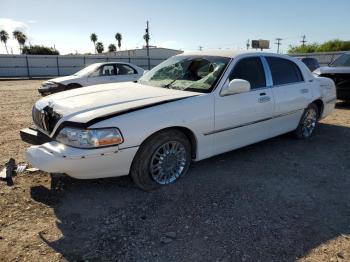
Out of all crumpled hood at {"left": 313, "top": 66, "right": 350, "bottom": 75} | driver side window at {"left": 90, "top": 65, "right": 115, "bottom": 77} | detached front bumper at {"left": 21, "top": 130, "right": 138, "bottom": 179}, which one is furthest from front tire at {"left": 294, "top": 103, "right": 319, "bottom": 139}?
driver side window at {"left": 90, "top": 65, "right": 115, "bottom": 77}

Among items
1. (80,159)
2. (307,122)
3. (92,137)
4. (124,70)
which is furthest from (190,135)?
(124,70)

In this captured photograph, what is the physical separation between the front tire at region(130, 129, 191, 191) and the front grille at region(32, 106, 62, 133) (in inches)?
38.9

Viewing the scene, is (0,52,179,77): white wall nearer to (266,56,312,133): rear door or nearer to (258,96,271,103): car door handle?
(266,56,312,133): rear door

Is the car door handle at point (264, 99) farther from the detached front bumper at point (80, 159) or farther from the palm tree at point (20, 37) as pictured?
the palm tree at point (20, 37)

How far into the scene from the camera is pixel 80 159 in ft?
10.8

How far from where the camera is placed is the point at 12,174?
4.31m

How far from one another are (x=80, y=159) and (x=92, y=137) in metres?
0.24

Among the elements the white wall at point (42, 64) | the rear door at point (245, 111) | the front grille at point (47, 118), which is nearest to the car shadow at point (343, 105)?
the rear door at point (245, 111)

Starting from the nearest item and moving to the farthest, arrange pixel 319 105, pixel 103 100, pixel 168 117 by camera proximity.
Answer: pixel 168 117
pixel 103 100
pixel 319 105

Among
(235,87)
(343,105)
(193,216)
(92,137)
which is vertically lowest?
(193,216)

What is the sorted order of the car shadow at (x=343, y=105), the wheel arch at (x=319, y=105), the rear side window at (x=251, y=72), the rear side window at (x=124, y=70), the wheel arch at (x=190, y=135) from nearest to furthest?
1. the wheel arch at (x=190, y=135)
2. the rear side window at (x=251, y=72)
3. the wheel arch at (x=319, y=105)
4. the car shadow at (x=343, y=105)
5. the rear side window at (x=124, y=70)

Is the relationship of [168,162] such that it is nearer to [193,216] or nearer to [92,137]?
[193,216]

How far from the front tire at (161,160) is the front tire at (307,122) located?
283cm

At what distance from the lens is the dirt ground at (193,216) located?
2.83 metres
